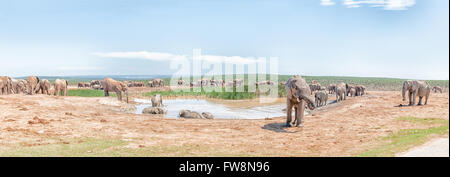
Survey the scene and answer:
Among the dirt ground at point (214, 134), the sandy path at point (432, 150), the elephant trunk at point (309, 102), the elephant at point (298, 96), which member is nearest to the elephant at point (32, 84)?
the dirt ground at point (214, 134)

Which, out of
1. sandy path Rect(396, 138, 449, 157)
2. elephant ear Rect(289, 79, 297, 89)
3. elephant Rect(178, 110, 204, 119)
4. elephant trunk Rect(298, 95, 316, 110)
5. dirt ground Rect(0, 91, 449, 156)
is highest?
elephant ear Rect(289, 79, 297, 89)

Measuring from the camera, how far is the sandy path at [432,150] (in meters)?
7.41

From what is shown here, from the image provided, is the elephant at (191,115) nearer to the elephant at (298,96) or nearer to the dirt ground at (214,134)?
the dirt ground at (214,134)

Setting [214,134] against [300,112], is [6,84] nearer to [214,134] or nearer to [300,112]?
[214,134]

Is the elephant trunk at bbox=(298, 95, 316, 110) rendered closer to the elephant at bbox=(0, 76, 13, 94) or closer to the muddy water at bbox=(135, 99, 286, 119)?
the muddy water at bbox=(135, 99, 286, 119)

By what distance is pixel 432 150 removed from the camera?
7.83 metres

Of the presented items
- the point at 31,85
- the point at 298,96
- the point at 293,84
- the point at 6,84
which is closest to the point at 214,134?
the point at 298,96

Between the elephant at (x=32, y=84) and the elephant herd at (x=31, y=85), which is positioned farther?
the elephant at (x=32, y=84)

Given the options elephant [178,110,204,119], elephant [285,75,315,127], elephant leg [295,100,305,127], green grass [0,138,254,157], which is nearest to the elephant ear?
elephant [285,75,315,127]

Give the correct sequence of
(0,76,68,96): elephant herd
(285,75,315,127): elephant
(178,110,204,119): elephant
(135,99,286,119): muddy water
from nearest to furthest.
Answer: (285,75,315,127): elephant
(178,110,204,119): elephant
(135,99,286,119): muddy water
(0,76,68,96): elephant herd

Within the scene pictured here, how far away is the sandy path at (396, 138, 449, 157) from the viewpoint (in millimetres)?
7412
